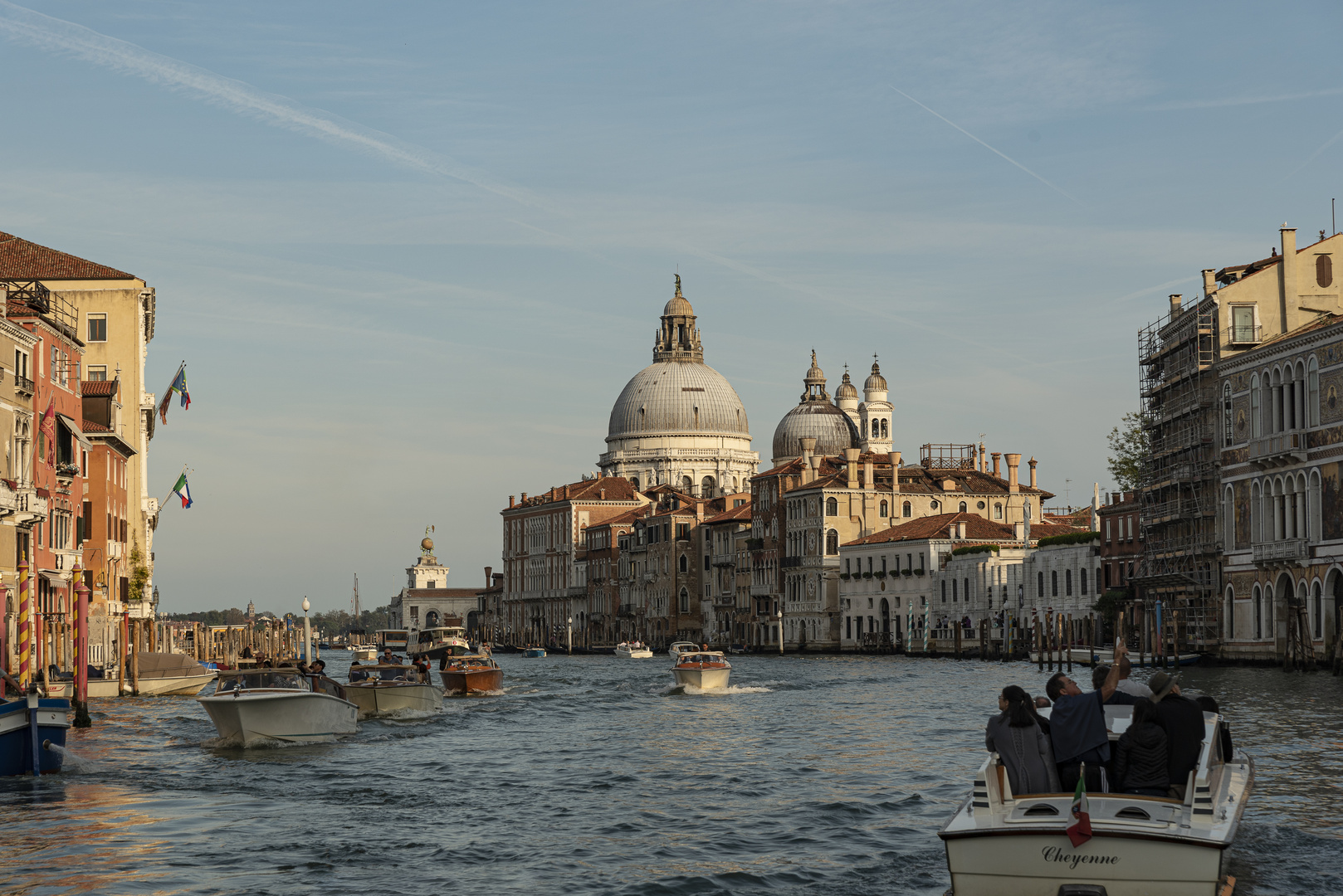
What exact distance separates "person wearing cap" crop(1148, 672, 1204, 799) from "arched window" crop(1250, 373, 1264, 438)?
1716 inches

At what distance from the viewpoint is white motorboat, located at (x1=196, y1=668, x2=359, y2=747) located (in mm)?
26797

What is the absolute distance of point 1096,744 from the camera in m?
12.9

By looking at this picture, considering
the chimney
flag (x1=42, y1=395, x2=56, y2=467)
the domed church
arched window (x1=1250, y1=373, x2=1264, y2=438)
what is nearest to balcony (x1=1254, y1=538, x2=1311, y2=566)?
arched window (x1=1250, y1=373, x2=1264, y2=438)

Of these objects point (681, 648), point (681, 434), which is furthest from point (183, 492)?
point (681, 434)

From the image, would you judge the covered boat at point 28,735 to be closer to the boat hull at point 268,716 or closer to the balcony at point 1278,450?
the boat hull at point 268,716

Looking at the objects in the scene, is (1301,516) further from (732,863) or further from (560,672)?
(732,863)

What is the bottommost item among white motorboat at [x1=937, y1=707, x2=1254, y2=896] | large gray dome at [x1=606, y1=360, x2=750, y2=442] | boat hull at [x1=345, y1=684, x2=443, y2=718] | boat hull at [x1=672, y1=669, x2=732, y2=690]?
boat hull at [x1=672, y1=669, x2=732, y2=690]

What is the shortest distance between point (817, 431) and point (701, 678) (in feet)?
287

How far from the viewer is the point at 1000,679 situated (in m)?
53.1

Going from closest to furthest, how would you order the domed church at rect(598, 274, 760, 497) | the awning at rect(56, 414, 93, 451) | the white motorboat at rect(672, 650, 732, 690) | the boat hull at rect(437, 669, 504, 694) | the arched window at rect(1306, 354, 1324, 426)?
1. the awning at rect(56, 414, 93, 451)
2. the boat hull at rect(437, 669, 504, 694)
3. the white motorboat at rect(672, 650, 732, 690)
4. the arched window at rect(1306, 354, 1324, 426)
5. the domed church at rect(598, 274, 760, 497)

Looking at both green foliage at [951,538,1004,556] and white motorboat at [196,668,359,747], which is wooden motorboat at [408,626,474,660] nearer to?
green foliage at [951,538,1004,556]

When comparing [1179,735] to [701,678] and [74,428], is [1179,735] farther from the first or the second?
[701,678]

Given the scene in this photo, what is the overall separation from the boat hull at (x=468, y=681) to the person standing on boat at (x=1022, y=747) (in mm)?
35518

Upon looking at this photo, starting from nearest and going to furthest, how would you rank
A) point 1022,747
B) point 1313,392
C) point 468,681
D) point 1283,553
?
point 1022,747, point 468,681, point 1313,392, point 1283,553
